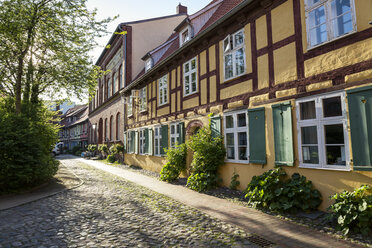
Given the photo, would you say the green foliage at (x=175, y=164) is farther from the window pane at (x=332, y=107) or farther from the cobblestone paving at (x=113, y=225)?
the window pane at (x=332, y=107)

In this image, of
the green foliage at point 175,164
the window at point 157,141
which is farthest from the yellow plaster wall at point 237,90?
the window at point 157,141

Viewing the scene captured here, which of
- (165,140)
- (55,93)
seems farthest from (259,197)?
(55,93)

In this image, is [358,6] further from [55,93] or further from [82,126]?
[82,126]

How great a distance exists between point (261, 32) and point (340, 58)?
2.66m

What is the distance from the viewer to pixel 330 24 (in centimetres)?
571

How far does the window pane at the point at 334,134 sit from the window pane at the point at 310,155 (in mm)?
389

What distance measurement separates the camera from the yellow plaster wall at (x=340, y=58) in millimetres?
5039

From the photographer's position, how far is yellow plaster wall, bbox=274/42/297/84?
21.3ft

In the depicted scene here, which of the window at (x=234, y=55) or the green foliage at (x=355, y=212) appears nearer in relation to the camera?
the green foliage at (x=355, y=212)

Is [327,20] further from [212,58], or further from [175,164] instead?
[175,164]

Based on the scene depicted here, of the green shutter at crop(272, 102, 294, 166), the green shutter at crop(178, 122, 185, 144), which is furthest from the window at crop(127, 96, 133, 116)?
the green shutter at crop(272, 102, 294, 166)

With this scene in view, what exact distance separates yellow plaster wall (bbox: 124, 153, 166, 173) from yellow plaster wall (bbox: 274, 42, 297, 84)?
311 inches

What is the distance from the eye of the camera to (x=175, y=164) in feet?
36.0

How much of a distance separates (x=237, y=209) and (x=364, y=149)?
3.05 meters
